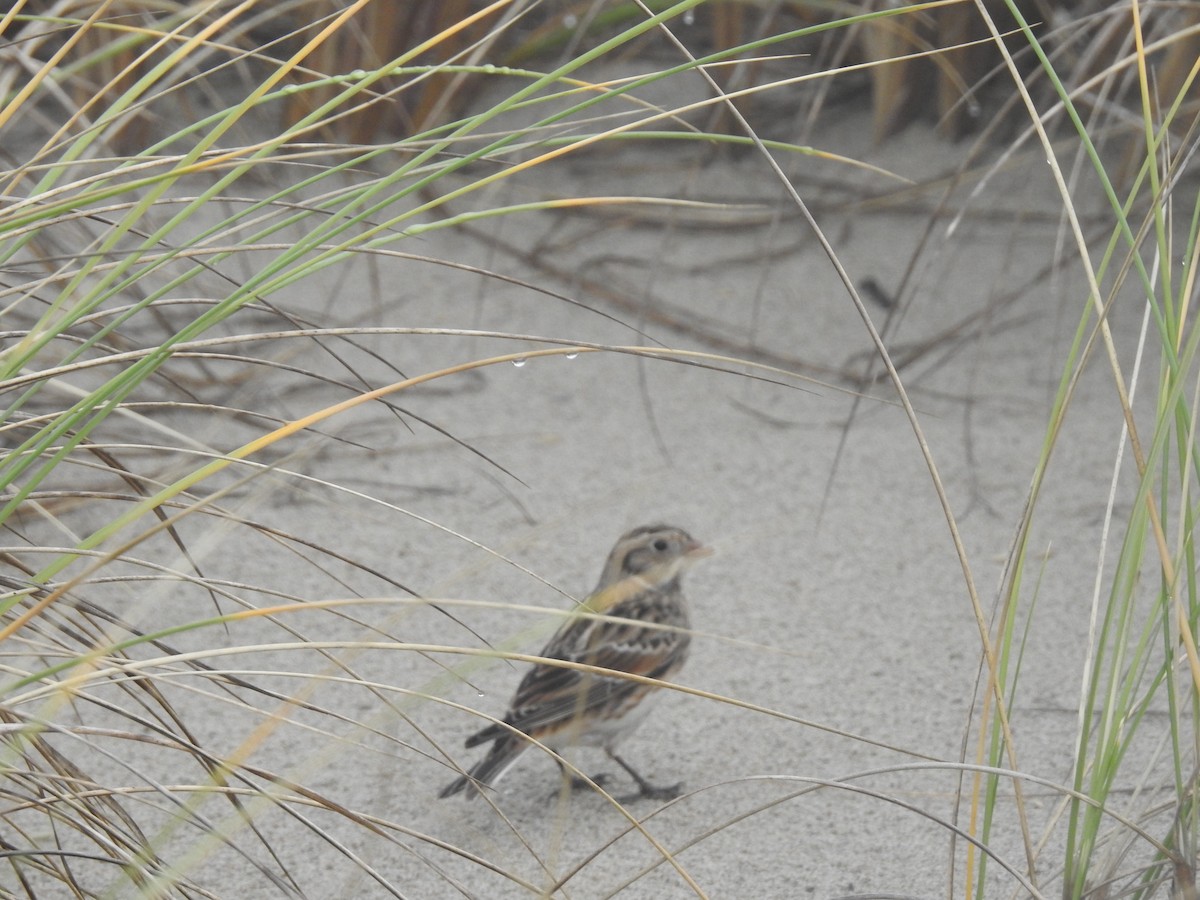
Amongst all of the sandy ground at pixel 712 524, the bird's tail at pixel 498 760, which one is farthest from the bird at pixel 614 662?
the sandy ground at pixel 712 524

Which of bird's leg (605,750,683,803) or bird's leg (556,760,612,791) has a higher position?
bird's leg (605,750,683,803)

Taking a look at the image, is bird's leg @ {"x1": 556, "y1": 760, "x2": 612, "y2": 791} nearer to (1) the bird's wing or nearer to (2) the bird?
(2) the bird

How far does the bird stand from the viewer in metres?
3.21

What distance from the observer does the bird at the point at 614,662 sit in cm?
321

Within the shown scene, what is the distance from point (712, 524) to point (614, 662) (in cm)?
96

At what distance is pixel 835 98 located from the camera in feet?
21.8

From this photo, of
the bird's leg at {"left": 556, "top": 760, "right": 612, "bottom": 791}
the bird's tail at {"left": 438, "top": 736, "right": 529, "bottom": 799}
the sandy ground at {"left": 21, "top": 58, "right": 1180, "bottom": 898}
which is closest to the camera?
the sandy ground at {"left": 21, "top": 58, "right": 1180, "bottom": 898}

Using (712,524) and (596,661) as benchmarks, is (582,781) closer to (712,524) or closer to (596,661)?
(596,661)

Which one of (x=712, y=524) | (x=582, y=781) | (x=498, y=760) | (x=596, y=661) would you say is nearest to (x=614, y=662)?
(x=596, y=661)

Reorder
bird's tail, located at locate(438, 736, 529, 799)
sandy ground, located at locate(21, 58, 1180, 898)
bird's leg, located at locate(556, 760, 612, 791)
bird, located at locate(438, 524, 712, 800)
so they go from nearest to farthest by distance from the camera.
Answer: sandy ground, located at locate(21, 58, 1180, 898) → bird's tail, located at locate(438, 736, 529, 799) → bird, located at locate(438, 524, 712, 800) → bird's leg, located at locate(556, 760, 612, 791)

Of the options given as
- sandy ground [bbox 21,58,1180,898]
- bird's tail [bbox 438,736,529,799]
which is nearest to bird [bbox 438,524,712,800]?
bird's tail [bbox 438,736,529,799]

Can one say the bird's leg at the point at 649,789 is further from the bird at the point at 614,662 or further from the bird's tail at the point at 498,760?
the bird's tail at the point at 498,760

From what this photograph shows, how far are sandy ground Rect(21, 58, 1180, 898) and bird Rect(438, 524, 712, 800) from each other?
0.11 meters

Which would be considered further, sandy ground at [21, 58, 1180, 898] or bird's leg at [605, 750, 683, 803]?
bird's leg at [605, 750, 683, 803]
